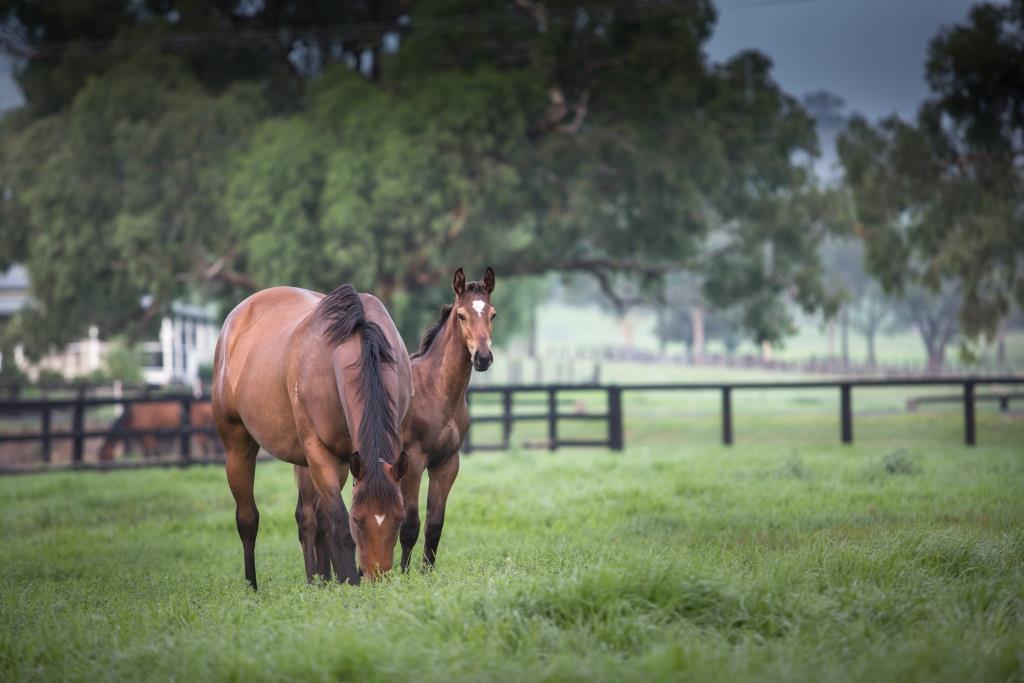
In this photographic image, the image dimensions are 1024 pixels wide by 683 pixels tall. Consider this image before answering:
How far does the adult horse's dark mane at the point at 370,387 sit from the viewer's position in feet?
19.9

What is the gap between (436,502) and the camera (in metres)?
7.72

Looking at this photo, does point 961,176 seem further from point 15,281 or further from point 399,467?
point 15,281

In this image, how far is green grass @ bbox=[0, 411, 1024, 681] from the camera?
421 centimetres

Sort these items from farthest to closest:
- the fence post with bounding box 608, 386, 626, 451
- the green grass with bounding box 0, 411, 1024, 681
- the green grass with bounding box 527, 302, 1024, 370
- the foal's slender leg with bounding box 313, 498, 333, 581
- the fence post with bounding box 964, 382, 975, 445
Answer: the green grass with bounding box 527, 302, 1024, 370
the fence post with bounding box 608, 386, 626, 451
the fence post with bounding box 964, 382, 975, 445
the foal's slender leg with bounding box 313, 498, 333, 581
the green grass with bounding box 0, 411, 1024, 681

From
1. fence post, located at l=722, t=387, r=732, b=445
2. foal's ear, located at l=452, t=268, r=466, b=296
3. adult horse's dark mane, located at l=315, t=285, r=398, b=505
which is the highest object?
foal's ear, located at l=452, t=268, r=466, b=296

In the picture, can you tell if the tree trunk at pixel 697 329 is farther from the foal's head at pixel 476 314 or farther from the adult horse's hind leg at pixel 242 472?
the foal's head at pixel 476 314

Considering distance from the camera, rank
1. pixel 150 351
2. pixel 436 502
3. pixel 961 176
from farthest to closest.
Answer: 1. pixel 150 351
2. pixel 961 176
3. pixel 436 502

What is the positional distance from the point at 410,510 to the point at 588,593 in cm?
251

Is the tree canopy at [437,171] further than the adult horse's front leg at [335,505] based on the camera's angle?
Yes

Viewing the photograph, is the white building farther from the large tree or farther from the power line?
the large tree

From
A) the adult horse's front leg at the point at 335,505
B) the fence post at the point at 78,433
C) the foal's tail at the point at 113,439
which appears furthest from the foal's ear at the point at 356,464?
the foal's tail at the point at 113,439

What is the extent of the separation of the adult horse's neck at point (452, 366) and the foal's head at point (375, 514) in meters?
1.75

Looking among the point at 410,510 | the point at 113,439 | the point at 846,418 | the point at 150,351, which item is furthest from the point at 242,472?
the point at 150,351

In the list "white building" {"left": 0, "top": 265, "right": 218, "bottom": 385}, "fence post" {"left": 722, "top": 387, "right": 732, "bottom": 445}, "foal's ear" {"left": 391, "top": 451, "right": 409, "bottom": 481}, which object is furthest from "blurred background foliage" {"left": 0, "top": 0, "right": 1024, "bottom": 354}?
"foal's ear" {"left": 391, "top": 451, "right": 409, "bottom": 481}
